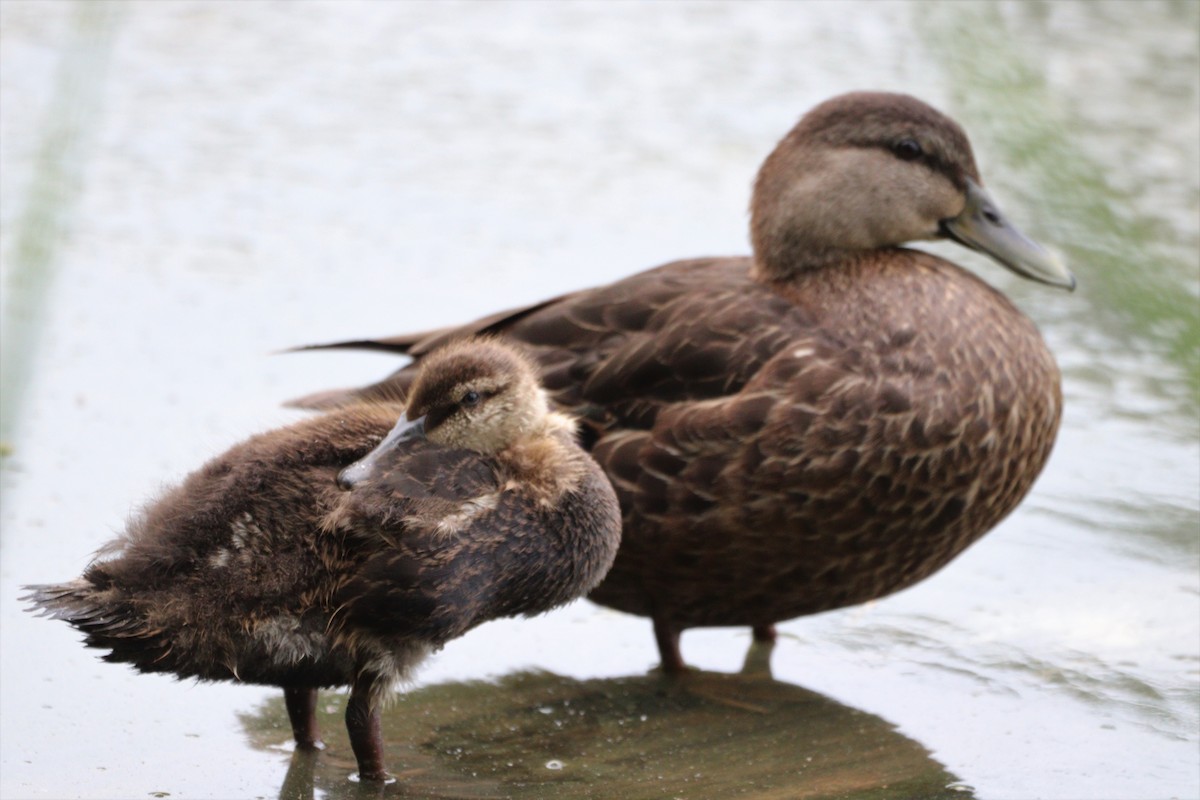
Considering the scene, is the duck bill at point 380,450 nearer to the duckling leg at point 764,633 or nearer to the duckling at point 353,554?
the duckling at point 353,554

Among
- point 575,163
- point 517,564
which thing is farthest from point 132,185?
point 517,564

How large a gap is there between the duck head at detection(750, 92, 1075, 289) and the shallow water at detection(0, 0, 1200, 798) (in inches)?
14.3

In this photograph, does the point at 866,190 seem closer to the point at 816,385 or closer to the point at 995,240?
the point at 995,240

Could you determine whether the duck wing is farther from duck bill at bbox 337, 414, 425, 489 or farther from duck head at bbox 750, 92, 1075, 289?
duck bill at bbox 337, 414, 425, 489

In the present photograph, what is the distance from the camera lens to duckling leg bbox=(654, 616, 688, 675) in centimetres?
408

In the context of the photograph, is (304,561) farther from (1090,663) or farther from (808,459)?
(1090,663)

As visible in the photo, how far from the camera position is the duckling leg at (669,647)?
13.4 ft

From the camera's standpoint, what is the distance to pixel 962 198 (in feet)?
14.2

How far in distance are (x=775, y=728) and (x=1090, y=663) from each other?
2.77ft

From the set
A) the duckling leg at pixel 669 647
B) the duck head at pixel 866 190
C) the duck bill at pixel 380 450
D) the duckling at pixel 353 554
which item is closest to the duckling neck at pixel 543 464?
the duckling at pixel 353 554

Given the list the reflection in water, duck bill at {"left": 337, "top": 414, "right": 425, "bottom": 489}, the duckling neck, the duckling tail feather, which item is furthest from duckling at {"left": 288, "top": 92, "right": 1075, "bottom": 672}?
the duckling tail feather

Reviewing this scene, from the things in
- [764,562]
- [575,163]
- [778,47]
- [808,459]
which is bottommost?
[764,562]

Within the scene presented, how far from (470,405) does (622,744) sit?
0.95 metres

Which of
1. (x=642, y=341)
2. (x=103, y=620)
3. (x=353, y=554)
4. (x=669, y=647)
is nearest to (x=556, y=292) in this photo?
(x=642, y=341)
